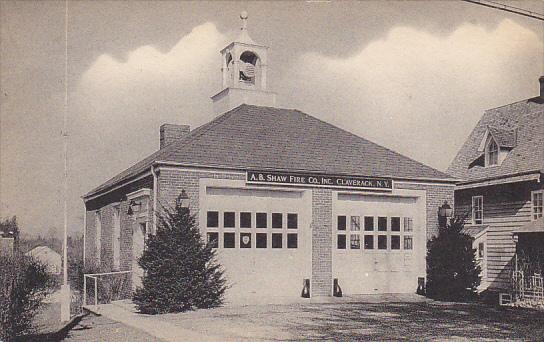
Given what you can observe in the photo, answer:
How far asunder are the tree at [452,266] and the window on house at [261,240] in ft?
16.7

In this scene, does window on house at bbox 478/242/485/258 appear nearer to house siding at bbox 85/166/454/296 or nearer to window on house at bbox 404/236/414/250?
house siding at bbox 85/166/454/296

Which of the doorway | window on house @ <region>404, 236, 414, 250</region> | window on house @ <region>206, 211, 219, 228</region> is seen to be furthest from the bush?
window on house @ <region>404, 236, 414, 250</region>

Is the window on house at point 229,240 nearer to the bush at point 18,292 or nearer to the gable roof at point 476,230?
the bush at point 18,292

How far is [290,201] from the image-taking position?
1780cm

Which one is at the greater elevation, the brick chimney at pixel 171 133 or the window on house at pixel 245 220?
the brick chimney at pixel 171 133

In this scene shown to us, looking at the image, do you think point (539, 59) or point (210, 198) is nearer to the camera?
point (539, 59)

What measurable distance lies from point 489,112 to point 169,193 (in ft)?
53.0

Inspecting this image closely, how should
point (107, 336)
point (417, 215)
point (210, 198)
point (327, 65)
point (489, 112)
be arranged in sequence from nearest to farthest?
point (107, 336) < point (327, 65) < point (210, 198) < point (417, 215) < point (489, 112)

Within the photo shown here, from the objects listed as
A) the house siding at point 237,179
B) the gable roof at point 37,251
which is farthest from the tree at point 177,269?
the gable roof at point 37,251

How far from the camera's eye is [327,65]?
1562 cm

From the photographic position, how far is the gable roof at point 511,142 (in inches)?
863

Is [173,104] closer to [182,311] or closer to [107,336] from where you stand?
[182,311]

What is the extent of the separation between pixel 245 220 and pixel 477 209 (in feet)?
34.7

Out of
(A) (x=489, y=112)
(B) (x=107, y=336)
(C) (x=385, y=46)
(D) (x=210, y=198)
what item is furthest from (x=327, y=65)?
(A) (x=489, y=112)
